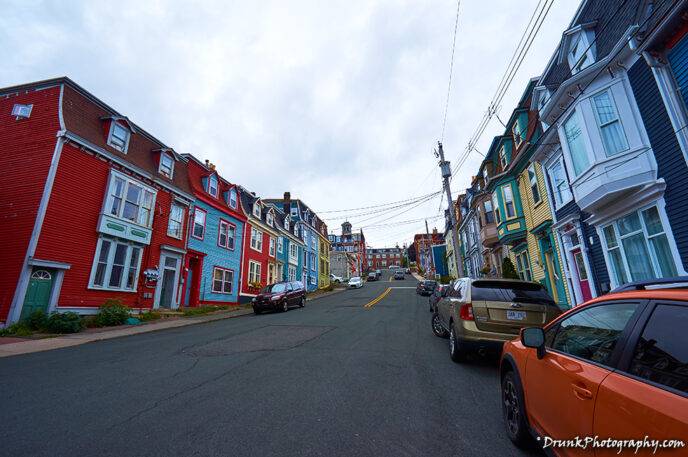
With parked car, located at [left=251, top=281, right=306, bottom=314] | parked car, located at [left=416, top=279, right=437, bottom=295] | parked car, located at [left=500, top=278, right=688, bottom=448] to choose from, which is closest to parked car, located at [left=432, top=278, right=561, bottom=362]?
parked car, located at [left=500, top=278, right=688, bottom=448]

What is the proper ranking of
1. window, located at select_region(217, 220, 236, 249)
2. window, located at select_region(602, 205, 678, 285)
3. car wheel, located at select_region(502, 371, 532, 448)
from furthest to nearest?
window, located at select_region(217, 220, 236, 249)
window, located at select_region(602, 205, 678, 285)
car wheel, located at select_region(502, 371, 532, 448)

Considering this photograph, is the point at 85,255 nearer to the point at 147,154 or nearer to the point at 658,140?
the point at 147,154

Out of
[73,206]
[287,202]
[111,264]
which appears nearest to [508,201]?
[111,264]

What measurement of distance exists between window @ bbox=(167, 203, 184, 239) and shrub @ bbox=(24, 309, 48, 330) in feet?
23.9

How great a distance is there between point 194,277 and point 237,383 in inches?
669

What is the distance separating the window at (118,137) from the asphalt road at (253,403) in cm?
1101

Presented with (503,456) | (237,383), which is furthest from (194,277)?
(503,456)

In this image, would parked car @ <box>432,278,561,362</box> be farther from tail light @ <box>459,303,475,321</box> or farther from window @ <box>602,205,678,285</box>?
window @ <box>602,205,678,285</box>

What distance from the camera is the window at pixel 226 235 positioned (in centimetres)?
2262

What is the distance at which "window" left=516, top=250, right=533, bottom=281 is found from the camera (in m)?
17.4

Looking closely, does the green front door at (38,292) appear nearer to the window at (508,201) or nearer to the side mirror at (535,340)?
the side mirror at (535,340)

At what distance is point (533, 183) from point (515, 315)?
11962mm

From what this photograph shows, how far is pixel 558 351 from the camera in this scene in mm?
2869

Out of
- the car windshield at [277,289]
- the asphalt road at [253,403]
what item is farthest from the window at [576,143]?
the car windshield at [277,289]
